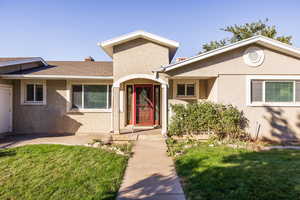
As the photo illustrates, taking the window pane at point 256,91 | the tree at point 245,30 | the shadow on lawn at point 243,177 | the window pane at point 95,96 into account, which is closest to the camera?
the shadow on lawn at point 243,177

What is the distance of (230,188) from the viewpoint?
3.78 m

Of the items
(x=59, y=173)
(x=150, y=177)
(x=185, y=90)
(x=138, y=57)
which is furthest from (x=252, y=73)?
(x=59, y=173)

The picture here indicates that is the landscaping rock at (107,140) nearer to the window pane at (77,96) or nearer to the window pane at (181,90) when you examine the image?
the window pane at (77,96)

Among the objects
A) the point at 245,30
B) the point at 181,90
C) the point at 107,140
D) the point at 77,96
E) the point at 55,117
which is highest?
the point at 245,30

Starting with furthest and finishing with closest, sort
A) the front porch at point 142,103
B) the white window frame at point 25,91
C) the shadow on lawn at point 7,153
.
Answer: the front porch at point 142,103 → the white window frame at point 25,91 → the shadow on lawn at point 7,153

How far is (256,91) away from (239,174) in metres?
5.28

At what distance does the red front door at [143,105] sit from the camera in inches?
401

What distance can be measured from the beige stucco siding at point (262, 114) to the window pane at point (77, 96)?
686 centimetres

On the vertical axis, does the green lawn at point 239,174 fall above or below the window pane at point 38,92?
below

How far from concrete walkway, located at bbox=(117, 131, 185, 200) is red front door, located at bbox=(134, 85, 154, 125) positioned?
329 centimetres

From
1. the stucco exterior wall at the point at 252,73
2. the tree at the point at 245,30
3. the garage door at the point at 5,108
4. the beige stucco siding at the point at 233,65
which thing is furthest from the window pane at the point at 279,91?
the tree at the point at 245,30

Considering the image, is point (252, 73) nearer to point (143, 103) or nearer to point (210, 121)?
point (210, 121)

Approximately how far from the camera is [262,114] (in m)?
8.32

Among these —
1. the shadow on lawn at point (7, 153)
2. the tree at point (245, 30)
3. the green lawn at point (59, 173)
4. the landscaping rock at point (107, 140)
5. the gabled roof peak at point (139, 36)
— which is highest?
the tree at point (245, 30)
